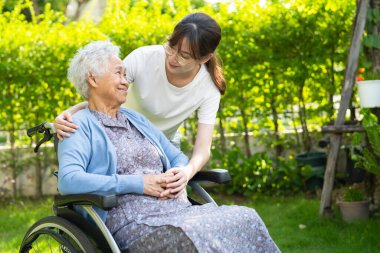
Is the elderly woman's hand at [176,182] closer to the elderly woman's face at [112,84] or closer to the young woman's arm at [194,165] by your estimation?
the young woman's arm at [194,165]

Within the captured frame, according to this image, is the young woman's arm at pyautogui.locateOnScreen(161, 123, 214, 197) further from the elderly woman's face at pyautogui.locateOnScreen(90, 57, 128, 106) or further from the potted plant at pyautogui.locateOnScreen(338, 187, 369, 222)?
the potted plant at pyautogui.locateOnScreen(338, 187, 369, 222)

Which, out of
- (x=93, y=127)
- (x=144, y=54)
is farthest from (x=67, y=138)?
(x=144, y=54)

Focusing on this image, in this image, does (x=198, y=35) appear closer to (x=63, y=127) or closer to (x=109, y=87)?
(x=109, y=87)

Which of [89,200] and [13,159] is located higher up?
[89,200]

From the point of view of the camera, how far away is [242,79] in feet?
21.7

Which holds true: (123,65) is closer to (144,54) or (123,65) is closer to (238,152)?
(144,54)

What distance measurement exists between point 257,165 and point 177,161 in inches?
132

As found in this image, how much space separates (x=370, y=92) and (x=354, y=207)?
2.73ft

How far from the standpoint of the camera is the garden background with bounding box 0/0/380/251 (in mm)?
6441

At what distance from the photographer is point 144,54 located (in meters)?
3.46

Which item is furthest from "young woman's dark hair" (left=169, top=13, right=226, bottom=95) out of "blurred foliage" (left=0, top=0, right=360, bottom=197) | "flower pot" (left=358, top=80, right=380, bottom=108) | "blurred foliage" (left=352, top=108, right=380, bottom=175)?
"blurred foliage" (left=0, top=0, right=360, bottom=197)

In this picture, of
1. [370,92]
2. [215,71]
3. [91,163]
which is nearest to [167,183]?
[91,163]

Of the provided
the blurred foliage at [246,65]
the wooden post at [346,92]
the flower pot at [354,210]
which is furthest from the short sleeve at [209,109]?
the blurred foliage at [246,65]

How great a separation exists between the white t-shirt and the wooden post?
197cm
